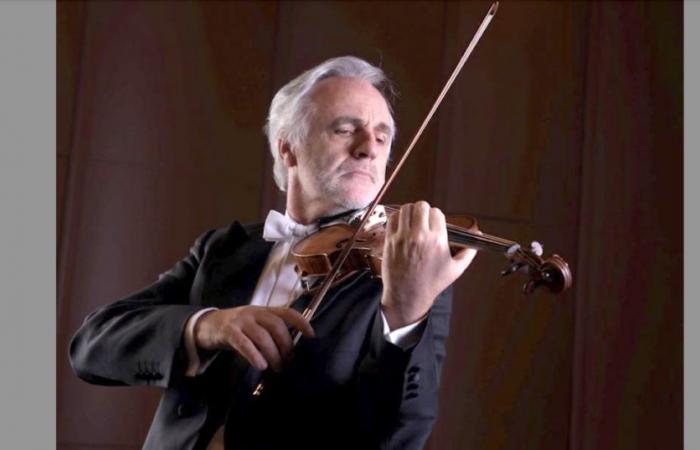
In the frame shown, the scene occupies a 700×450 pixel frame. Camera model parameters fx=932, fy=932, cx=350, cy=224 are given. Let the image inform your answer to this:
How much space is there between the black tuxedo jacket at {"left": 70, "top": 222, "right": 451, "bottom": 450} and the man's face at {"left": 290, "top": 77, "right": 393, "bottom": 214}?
25cm

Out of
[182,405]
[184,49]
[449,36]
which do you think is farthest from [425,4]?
[182,405]

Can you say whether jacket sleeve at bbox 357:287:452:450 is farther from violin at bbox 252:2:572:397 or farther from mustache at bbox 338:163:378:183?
mustache at bbox 338:163:378:183

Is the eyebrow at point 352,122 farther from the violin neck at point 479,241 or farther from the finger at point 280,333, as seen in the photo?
the finger at point 280,333

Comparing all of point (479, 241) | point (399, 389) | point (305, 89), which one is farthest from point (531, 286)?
point (305, 89)

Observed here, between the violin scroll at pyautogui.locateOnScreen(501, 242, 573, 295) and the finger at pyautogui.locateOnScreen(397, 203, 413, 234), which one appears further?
the finger at pyautogui.locateOnScreen(397, 203, 413, 234)

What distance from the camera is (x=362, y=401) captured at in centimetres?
151

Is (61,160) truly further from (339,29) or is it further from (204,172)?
(339,29)

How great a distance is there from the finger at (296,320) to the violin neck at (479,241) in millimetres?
270

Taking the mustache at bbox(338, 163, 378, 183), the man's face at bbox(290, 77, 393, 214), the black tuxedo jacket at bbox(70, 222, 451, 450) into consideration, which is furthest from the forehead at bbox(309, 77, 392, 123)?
the black tuxedo jacket at bbox(70, 222, 451, 450)

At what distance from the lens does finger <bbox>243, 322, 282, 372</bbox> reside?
1.45 meters

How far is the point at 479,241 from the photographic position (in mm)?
1474

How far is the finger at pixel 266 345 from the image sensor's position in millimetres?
1451

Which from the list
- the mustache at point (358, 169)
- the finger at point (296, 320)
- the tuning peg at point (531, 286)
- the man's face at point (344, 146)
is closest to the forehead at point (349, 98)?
the man's face at point (344, 146)

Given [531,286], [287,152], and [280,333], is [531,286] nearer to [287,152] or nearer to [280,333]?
[280,333]
